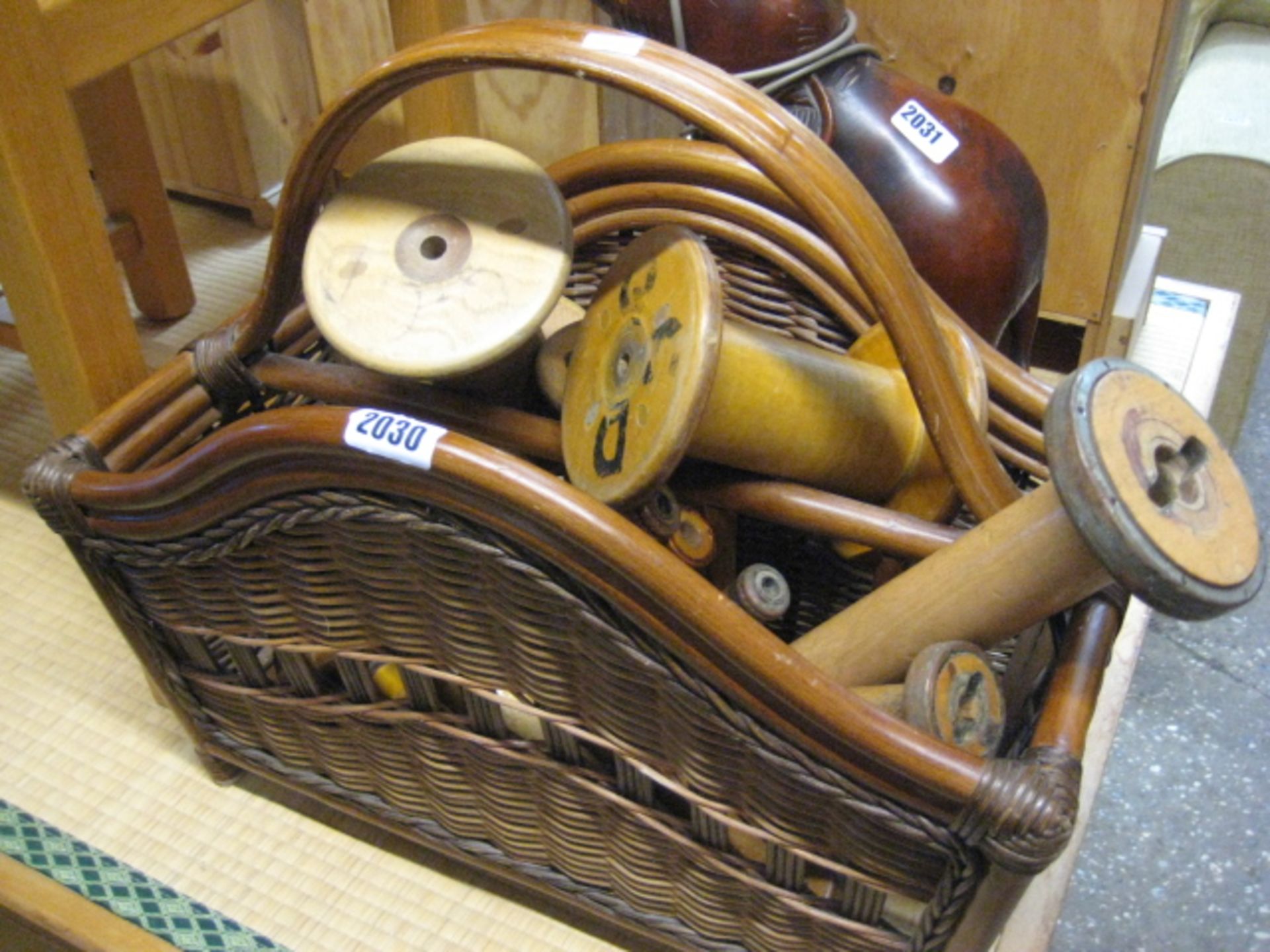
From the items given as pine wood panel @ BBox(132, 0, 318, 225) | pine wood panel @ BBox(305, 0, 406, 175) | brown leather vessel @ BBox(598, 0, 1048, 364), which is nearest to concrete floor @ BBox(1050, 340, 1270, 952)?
brown leather vessel @ BBox(598, 0, 1048, 364)

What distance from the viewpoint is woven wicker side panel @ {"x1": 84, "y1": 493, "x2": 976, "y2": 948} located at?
518 mm

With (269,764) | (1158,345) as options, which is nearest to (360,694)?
(269,764)

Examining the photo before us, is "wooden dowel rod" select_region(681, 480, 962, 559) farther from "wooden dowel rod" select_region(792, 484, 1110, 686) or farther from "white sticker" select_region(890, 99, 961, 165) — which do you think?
"white sticker" select_region(890, 99, 961, 165)

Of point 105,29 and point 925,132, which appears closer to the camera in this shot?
point 105,29

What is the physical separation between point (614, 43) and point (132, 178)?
814mm

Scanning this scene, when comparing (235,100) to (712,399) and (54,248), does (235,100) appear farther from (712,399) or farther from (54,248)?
(712,399)

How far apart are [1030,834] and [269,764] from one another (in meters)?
0.49

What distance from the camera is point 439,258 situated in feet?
1.99

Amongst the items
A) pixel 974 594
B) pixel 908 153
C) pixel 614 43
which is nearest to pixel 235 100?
pixel 908 153

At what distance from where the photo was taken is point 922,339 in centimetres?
57

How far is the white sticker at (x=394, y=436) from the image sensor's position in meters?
0.50

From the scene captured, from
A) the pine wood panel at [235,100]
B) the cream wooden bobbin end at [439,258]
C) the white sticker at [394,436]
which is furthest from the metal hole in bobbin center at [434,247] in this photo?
the pine wood panel at [235,100]

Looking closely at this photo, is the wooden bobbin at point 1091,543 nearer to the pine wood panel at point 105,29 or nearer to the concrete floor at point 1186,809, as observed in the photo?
the pine wood panel at point 105,29

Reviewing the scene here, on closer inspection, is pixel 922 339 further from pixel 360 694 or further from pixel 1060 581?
pixel 360 694
